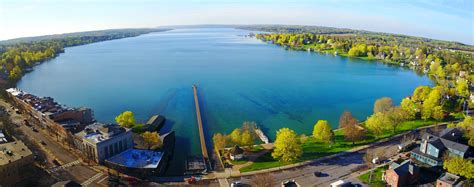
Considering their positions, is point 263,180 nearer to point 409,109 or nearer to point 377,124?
point 377,124

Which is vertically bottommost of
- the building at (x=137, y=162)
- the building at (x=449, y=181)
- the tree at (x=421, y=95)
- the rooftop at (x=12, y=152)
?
the building at (x=137, y=162)

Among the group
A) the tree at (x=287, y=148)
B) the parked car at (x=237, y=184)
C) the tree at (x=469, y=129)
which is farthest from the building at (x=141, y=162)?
the tree at (x=469, y=129)

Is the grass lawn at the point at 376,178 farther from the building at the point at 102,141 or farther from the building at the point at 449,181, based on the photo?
the building at the point at 102,141

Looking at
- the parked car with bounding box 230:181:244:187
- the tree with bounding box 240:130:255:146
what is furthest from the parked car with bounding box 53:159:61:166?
the tree with bounding box 240:130:255:146

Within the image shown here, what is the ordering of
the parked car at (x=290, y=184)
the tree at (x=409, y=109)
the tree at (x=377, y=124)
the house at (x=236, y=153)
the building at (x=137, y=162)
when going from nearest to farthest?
the parked car at (x=290, y=184) → the building at (x=137, y=162) → the house at (x=236, y=153) → the tree at (x=377, y=124) → the tree at (x=409, y=109)

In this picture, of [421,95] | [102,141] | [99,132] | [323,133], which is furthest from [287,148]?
[421,95]
